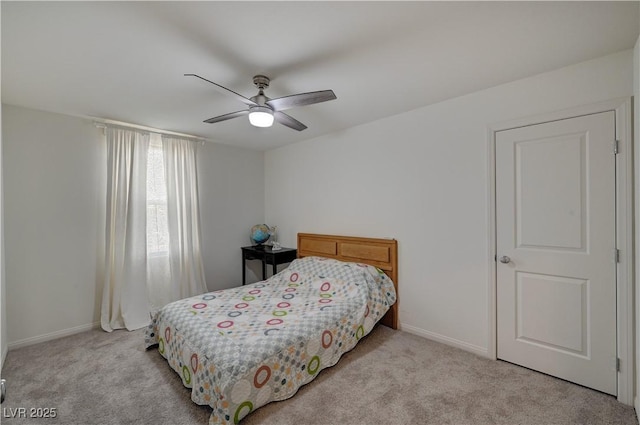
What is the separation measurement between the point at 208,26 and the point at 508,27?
1743 mm

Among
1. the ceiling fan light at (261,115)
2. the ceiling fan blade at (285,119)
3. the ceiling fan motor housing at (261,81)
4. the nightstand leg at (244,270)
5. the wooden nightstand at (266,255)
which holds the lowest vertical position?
the nightstand leg at (244,270)

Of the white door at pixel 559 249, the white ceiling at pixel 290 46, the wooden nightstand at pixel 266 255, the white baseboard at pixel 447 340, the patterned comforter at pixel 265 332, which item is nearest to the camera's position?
the white ceiling at pixel 290 46

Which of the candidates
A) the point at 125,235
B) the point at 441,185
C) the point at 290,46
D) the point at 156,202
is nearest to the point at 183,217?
the point at 156,202

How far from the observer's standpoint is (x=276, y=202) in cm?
464

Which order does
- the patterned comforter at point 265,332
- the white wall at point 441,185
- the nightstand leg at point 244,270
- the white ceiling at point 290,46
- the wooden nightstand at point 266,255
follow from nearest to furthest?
1. the white ceiling at point 290,46
2. the patterned comforter at point 265,332
3. the white wall at point 441,185
4. the wooden nightstand at point 266,255
5. the nightstand leg at point 244,270

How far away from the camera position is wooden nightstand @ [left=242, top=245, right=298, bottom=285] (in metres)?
3.96

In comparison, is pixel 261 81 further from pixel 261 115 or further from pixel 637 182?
pixel 637 182

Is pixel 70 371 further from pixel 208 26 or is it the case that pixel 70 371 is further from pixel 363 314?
pixel 208 26

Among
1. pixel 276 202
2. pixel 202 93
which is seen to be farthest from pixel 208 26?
pixel 276 202

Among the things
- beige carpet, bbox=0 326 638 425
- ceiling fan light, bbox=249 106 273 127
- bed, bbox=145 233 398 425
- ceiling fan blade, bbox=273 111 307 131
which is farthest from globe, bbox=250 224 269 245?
ceiling fan light, bbox=249 106 273 127

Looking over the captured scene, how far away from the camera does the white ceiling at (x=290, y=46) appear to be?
5.06 feet

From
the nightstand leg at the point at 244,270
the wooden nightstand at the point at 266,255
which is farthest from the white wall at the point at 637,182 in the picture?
the nightstand leg at the point at 244,270

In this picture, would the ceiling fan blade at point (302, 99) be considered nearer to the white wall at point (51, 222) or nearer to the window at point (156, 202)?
the window at point (156, 202)

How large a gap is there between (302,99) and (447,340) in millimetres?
2536
